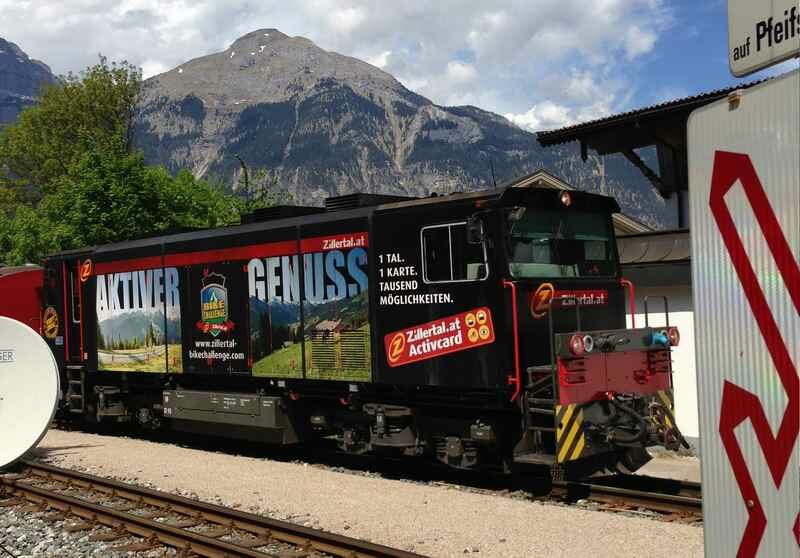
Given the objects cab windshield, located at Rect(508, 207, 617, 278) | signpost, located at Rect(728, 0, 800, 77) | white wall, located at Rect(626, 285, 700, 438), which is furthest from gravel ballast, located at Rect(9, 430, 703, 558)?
signpost, located at Rect(728, 0, 800, 77)

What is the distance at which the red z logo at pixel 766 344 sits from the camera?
2070 millimetres

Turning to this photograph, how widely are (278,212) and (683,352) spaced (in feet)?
23.0

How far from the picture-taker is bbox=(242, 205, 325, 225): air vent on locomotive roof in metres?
13.3

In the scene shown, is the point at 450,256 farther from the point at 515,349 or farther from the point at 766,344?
the point at 766,344

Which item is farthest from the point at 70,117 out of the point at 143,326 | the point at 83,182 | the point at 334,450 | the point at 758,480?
the point at 758,480

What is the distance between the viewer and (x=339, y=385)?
12125 millimetres

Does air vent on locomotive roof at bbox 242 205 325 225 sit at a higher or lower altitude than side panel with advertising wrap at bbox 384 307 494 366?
higher

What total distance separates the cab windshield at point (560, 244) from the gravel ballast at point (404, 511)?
288 cm

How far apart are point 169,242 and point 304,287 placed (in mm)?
3852

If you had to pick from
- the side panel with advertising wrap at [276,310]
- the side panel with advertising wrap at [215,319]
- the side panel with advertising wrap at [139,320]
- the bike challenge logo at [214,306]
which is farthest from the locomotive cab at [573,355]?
the side panel with advertising wrap at [139,320]

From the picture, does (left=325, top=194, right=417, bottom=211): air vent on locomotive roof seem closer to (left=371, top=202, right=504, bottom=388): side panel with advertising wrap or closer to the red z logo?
(left=371, top=202, right=504, bottom=388): side panel with advertising wrap

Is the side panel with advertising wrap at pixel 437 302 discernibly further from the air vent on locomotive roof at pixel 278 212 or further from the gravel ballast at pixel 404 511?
the air vent on locomotive roof at pixel 278 212

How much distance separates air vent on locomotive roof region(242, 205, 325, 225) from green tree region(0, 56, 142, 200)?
38122 millimetres

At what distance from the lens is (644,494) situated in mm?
9477
